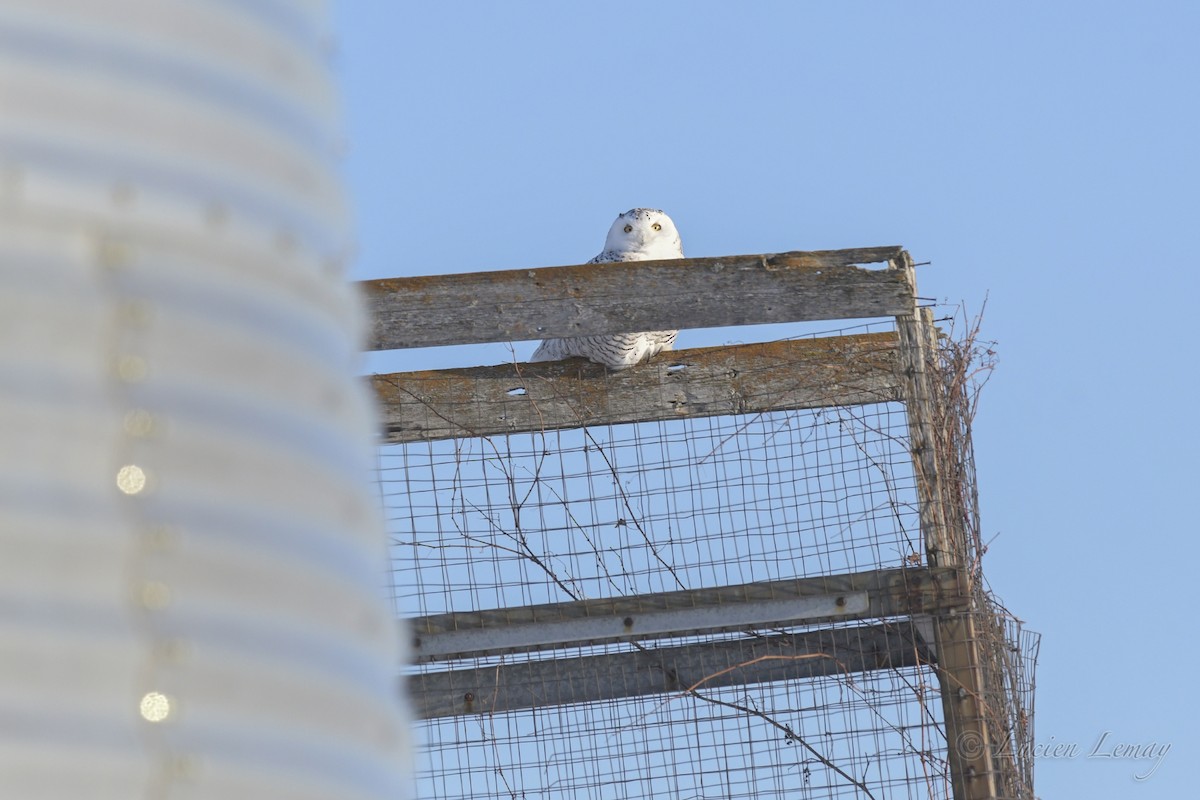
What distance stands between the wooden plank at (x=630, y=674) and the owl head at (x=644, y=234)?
1814 millimetres

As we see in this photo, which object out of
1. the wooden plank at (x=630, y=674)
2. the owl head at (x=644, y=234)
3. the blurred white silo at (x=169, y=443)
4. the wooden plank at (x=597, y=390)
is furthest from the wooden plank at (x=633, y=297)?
the blurred white silo at (x=169, y=443)

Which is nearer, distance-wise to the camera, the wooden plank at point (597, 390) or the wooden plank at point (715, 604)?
the wooden plank at point (715, 604)

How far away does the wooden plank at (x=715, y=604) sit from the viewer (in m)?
2.73

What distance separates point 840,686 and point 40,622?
2511 mm

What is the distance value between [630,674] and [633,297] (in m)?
0.81

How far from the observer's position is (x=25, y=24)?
1.56 feet

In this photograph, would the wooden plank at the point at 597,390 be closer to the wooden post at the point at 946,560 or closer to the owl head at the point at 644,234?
the wooden post at the point at 946,560

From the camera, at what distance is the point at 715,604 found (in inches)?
109

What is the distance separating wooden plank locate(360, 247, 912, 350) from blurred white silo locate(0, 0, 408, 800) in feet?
7.31

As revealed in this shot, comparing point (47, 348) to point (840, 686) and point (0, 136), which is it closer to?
point (0, 136)

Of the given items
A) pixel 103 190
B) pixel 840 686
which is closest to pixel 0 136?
pixel 103 190

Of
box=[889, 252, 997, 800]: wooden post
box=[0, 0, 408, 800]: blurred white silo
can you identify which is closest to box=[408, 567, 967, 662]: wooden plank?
box=[889, 252, 997, 800]: wooden post

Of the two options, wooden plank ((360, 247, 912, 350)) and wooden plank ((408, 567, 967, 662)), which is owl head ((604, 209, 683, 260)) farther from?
wooden plank ((408, 567, 967, 662))

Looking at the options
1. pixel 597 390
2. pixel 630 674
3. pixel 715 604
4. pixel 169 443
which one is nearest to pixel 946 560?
pixel 715 604
